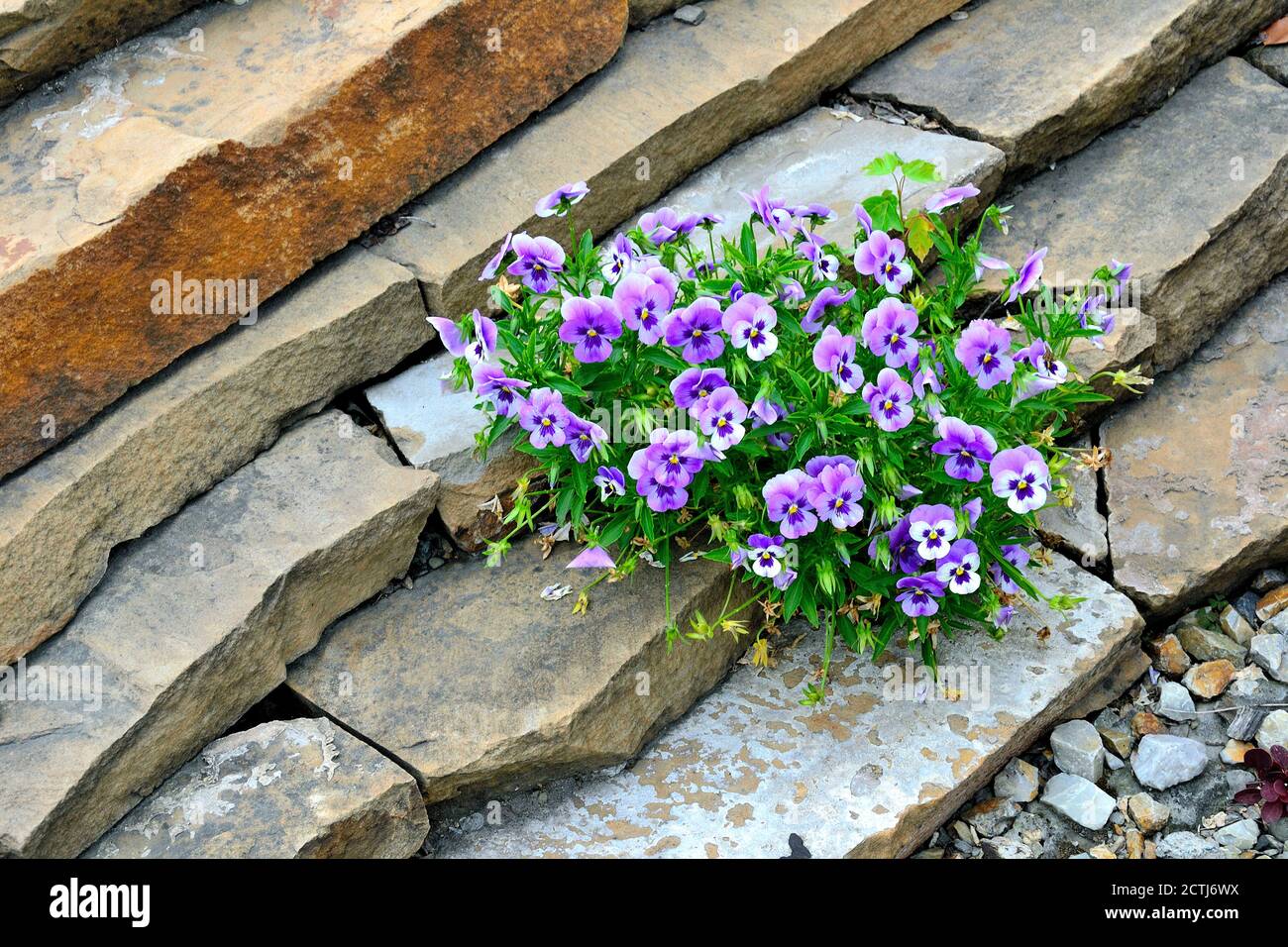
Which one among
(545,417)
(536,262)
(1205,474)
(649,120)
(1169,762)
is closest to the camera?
(545,417)

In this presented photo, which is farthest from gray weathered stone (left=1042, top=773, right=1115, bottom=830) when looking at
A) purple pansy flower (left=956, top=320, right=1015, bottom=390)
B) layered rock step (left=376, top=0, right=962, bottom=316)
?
layered rock step (left=376, top=0, right=962, bottom=316)

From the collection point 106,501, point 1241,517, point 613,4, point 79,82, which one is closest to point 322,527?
point 106,501

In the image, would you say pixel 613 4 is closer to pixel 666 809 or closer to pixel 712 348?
pixel 712 348

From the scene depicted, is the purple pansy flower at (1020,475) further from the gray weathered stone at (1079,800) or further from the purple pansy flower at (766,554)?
the gray weathered stone at (1079,800)

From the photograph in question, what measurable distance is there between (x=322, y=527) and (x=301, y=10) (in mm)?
1482

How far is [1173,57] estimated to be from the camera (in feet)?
14.0

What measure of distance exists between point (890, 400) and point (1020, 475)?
32cm

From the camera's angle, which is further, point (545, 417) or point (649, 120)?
point (649, 120)

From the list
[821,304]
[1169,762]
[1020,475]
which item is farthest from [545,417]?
[1169,762]

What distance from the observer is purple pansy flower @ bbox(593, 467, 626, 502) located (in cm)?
314

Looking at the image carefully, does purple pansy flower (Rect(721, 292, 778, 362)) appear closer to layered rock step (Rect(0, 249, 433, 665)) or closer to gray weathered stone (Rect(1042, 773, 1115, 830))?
layered rock step (Rect(0, 249, 433, 665))

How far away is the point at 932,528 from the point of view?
9.84 ft

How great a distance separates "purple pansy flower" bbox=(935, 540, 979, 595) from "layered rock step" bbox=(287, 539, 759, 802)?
52 centimetres

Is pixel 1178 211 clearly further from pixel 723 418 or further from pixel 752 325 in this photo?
pixel 723 418
